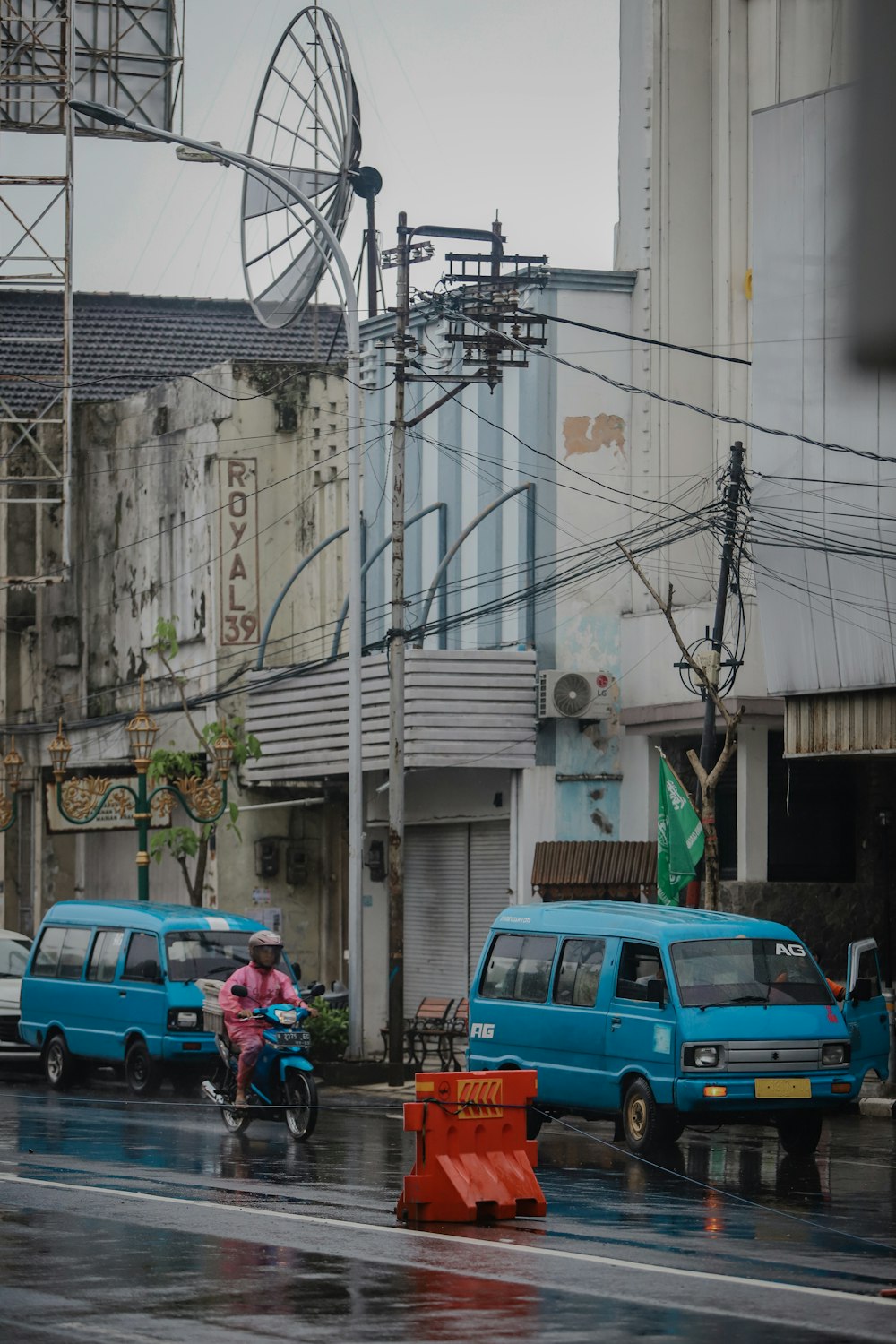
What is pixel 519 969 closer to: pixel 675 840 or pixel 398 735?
pixel 675 840

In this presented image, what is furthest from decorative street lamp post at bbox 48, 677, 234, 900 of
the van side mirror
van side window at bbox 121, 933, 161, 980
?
the van side mirror

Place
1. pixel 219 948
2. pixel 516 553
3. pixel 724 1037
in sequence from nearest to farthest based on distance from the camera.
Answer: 1. pixel 724 1037
2. pixel 219 948
3. pixel 516 553

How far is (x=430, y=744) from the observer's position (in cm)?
2862

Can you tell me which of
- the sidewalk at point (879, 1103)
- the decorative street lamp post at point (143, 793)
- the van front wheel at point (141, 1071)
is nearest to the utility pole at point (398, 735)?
the van front wheel at point (141, 1071)

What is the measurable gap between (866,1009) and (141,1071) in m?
8.27

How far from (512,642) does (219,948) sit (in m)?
8.09

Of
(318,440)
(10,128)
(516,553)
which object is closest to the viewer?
(516,553)

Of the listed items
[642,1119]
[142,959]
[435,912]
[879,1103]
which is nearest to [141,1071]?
[142,959]

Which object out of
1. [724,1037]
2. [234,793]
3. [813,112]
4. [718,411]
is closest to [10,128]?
[234,793]

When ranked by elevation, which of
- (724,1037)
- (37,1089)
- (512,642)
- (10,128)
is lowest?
(37,1089)

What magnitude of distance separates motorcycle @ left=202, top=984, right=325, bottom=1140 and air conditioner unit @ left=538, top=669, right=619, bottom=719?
1146cm

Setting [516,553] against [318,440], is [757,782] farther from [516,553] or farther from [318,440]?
[318,440]

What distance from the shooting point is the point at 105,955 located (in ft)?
79.1

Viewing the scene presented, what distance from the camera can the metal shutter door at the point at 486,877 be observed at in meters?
30.7
